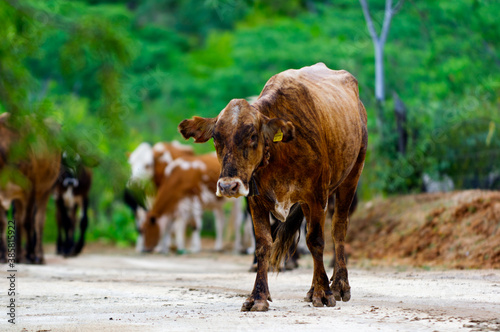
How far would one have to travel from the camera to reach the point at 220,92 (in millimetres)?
30875

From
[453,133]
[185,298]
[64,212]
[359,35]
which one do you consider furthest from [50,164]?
[359,35]

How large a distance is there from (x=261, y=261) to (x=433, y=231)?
6885mm

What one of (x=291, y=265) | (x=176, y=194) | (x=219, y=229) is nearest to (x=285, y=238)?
(x=291, y=265)

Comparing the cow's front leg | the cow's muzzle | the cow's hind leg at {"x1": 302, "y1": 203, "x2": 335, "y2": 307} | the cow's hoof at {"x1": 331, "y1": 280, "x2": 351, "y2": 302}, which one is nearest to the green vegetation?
the cow's muzzle

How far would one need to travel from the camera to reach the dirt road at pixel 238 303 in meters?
5.29

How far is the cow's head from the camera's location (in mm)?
5945

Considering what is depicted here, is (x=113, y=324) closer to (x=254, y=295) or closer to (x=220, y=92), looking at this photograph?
(x=254, y=295)

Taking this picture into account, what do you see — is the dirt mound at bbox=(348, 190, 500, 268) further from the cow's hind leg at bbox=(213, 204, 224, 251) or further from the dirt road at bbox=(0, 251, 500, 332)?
the cow's hind leg at bbox=(213, 204, 224, 251)

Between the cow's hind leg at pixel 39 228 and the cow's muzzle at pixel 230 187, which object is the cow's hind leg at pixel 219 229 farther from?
the cow's muzzle at pixel 230 187

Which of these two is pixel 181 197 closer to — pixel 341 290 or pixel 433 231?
pixel 433 231

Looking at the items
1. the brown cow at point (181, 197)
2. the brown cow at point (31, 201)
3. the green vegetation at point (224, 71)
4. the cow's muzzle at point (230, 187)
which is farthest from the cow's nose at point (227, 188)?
the brown cow at point (181, 197)

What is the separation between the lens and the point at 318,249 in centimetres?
668

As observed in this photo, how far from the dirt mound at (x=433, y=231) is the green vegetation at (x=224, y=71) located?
1059 mm

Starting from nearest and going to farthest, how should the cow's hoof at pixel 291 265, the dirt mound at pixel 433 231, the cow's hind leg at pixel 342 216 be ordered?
the cow's hind leg at pixel 342 216, the dirt mound at pixel 433 231, the cow's hoof at pixel 291 265
